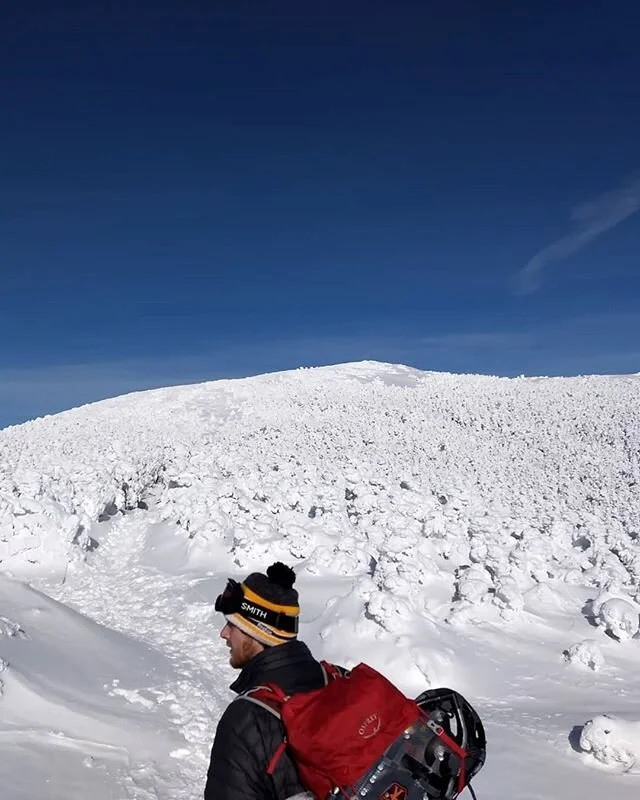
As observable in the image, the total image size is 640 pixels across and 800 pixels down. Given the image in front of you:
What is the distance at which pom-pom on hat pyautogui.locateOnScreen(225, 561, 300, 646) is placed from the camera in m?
2.88

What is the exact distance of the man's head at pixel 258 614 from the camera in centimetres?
288

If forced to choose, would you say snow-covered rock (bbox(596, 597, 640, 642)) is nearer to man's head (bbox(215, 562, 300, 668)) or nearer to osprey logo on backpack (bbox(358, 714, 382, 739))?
man's head (bbox(215, 562, 300, 668))

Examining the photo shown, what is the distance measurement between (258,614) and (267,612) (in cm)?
4

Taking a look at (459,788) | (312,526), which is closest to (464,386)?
(312,526)

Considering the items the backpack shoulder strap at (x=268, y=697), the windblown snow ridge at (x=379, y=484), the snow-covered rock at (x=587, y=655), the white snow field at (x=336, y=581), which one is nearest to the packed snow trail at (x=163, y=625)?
the white snow field at (x=336, y=581)

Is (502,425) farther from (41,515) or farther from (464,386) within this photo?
(41,515)

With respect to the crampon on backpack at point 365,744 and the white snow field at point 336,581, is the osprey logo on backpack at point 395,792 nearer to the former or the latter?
the crampon on backpack at point 365,744

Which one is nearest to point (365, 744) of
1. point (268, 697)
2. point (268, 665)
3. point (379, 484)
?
point (268, 697)

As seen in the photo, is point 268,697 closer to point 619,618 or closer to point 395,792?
point 395,792

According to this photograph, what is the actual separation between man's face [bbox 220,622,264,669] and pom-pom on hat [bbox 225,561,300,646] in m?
0.04

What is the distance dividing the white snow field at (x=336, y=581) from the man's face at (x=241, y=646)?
104 inches

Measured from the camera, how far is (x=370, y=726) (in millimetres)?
2320

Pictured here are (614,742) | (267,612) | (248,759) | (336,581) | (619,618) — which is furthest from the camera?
(336,581)

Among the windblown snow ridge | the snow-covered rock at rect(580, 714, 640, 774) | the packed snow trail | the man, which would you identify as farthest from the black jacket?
the windblown snow ridge
